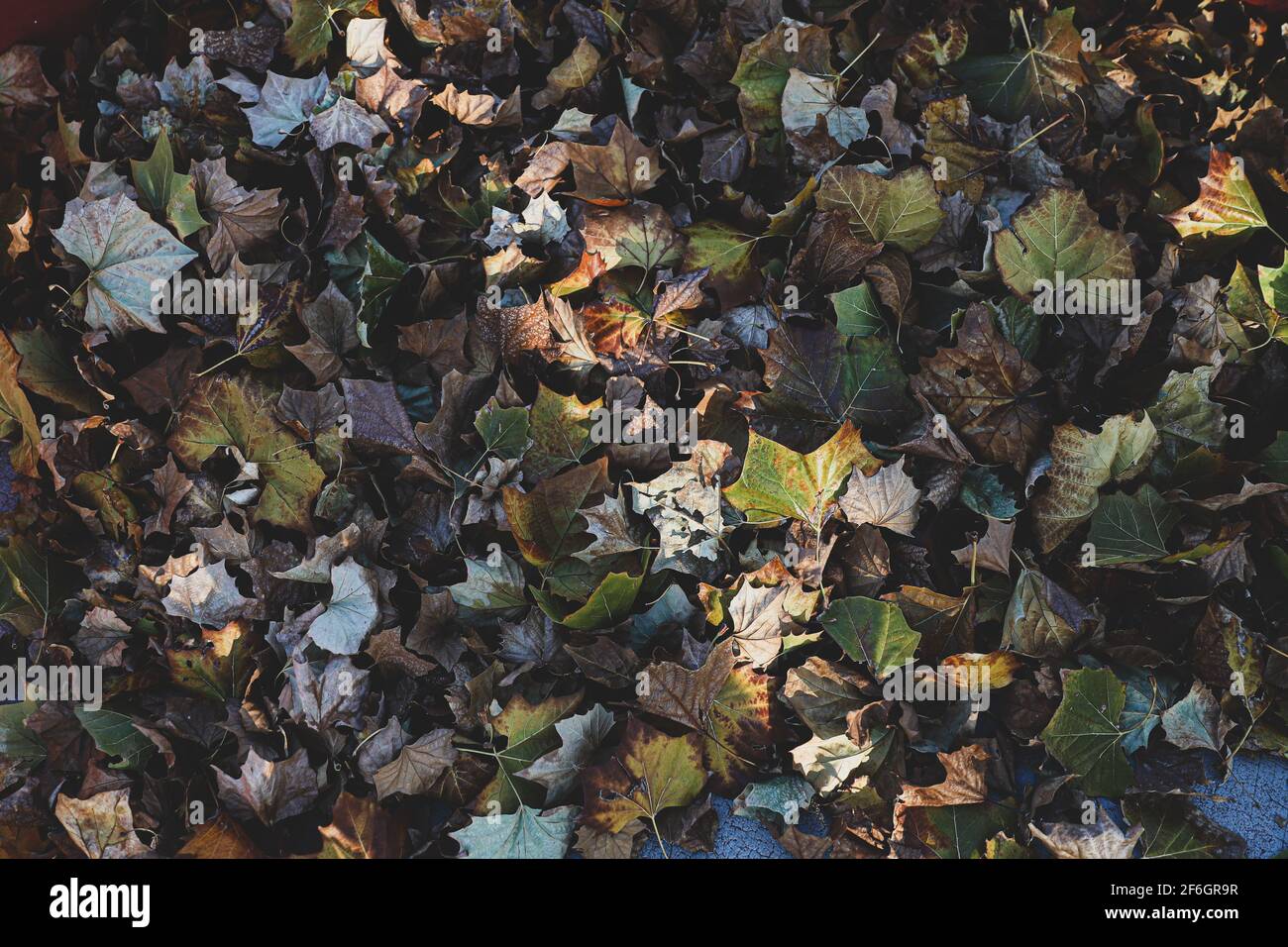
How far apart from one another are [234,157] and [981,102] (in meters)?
1.34

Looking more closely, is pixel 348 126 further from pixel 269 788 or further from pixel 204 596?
pixel 269 788

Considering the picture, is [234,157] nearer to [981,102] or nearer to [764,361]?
[764,361]

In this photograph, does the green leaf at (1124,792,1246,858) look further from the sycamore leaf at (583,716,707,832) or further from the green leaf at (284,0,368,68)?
the green leaf at (284,0,368,68)

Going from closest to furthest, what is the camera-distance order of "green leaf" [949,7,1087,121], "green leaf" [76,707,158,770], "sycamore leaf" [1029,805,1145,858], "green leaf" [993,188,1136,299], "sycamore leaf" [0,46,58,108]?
"sycamore leaf" [1029,805,1145,858] < "green leaf" [76,707,158,770] < "green leaf" [993,188,1136,299] < "green leaf" [949,7,1087,121] < "sycamore leaf" [0,46,58,108]

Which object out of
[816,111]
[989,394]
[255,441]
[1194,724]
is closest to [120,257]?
[255,441]

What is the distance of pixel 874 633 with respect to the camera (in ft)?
4.76

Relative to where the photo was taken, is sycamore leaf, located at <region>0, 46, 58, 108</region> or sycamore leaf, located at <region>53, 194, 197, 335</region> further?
sycamore leaf, located at <region>0, 46, 58, 108</region>

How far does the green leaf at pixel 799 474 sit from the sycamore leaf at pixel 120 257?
3.28 ft

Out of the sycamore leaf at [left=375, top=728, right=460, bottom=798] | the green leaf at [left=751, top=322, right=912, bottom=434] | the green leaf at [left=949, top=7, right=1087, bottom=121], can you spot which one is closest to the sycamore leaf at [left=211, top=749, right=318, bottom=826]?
the sycamore leaf at [left=375, top=728, right=460, bottom=798]

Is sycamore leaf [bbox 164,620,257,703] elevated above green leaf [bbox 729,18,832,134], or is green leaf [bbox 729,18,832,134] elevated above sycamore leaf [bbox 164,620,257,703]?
green leaf [bbox 729,18,832,134]

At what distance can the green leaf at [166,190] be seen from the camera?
167 centimetres

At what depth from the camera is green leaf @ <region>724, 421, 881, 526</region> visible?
4.93ft

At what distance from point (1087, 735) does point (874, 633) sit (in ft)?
1.10
